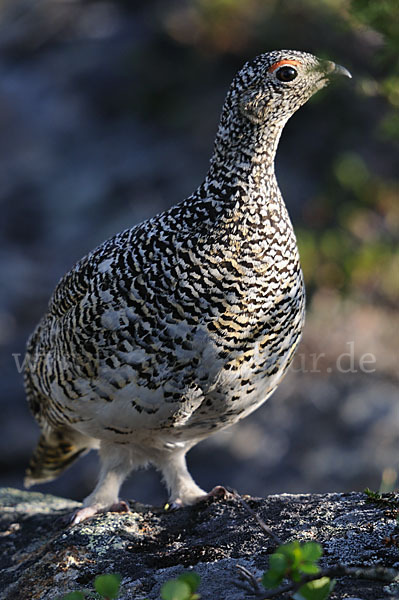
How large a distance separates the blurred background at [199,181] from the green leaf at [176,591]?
2.34m

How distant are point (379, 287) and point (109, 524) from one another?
6569 mm

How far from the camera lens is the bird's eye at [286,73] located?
3.65 meters

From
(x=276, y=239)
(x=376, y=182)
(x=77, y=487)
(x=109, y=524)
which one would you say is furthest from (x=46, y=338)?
(x=376, y=182)

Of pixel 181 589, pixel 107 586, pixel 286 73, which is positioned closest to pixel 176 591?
pixel 181 589

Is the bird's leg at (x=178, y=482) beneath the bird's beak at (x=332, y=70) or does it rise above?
beneath

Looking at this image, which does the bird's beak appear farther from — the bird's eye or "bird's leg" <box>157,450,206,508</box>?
"bird's leg" <box>157,450,206,508</box>

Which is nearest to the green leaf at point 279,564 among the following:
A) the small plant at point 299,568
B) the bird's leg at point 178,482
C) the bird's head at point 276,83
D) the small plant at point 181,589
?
the small plant at point 299,568

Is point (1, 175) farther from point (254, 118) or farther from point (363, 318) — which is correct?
point (254, 118)

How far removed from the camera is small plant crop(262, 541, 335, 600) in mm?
2201

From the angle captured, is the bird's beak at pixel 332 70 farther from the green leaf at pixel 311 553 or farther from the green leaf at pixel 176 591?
the green leaf at pixel 176 591

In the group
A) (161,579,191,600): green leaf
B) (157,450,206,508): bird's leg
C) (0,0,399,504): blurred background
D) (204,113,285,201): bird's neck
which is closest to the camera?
(161,579,191,600): green leaf

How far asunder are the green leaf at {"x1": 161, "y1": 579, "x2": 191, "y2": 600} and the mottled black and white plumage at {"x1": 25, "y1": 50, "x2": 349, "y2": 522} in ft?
4.82

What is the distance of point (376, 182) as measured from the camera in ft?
35.4

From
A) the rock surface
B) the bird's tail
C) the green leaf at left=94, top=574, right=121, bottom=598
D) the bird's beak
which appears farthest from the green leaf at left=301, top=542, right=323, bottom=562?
the bird's tail
